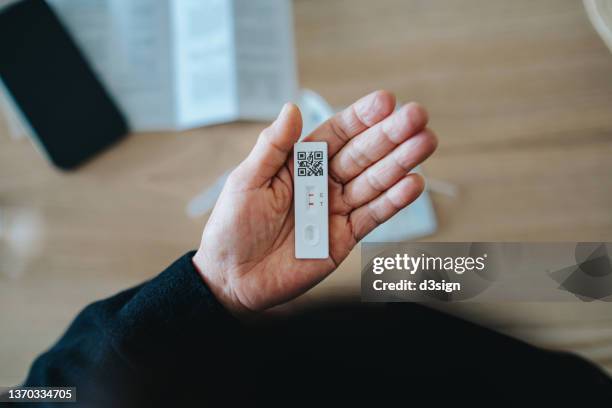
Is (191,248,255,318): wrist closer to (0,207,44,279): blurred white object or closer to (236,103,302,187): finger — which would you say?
(236,103,302,187): finger

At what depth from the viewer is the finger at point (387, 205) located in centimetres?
56

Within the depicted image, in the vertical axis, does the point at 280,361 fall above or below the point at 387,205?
below

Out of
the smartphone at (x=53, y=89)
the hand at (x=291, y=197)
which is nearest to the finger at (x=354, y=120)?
the hand at (x=291, y=197)

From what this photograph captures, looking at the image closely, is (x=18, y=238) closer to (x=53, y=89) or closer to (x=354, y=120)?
(x=53, y=89)

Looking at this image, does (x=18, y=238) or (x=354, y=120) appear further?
(x=18, y=238)

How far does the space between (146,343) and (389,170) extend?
0.35 metres

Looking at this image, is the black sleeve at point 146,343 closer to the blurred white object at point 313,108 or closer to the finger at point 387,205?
the finger at point 387,205

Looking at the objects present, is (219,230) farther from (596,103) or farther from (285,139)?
(596,103)

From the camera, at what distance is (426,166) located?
785 mm

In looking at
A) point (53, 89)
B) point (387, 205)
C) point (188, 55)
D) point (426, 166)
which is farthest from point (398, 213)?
point (53, 89)

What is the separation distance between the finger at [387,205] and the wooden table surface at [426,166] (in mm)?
213

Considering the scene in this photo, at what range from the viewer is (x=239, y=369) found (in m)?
0.61

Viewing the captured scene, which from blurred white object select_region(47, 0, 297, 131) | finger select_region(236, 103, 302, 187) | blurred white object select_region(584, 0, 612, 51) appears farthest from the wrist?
blurred white object select_region(584, 0, 612, 51)

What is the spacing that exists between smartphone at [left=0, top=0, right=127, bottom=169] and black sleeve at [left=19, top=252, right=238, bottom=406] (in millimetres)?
326
